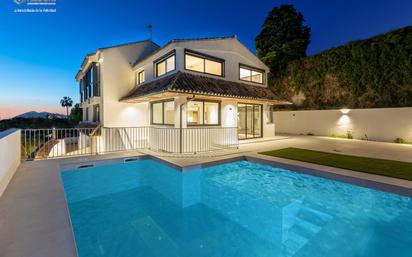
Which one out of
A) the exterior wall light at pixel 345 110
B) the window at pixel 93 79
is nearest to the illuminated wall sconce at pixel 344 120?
the exterior wall light at pixel 345 110

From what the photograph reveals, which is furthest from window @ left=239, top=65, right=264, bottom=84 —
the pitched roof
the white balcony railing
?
the white balcony railing

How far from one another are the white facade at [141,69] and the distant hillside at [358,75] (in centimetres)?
624

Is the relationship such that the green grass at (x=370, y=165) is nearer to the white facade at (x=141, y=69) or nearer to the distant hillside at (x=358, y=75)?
the white facade at (x=141, y=69)

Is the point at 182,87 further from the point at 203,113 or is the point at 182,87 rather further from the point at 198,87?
the point at 203,113

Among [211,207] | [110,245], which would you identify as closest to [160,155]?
[211,207]

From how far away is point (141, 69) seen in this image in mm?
12992

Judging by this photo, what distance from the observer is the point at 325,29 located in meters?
36.3

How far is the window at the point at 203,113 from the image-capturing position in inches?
391

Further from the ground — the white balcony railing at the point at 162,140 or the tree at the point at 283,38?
the tree at the point at 283,38

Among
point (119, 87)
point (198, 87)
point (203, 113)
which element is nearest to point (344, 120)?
point (203, 113)

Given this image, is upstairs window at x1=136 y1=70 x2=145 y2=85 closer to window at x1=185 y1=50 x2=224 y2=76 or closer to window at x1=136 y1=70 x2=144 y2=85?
window at x1=136 y1=70 x2=144 y2=85

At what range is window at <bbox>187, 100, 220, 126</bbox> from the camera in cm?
993

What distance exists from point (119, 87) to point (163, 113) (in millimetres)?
4604

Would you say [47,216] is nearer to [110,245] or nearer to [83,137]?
[110,245]
